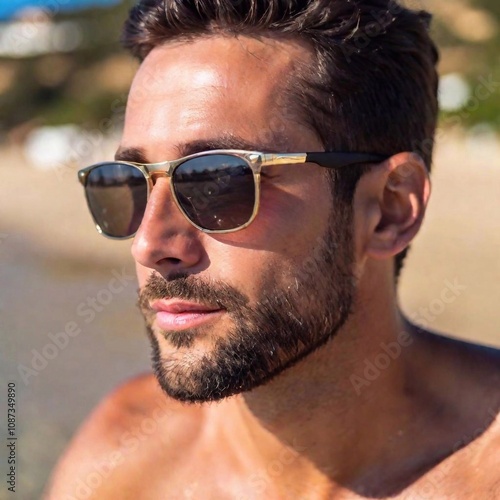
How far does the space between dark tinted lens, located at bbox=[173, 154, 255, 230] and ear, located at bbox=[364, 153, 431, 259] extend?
43cm

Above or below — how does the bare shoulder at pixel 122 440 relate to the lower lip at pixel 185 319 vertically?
below

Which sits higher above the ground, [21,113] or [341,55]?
[341,55]

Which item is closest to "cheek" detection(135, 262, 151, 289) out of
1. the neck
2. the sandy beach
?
the neck

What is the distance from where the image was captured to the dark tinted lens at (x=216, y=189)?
2164 millimetres

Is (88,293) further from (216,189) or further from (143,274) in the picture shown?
(216,189)

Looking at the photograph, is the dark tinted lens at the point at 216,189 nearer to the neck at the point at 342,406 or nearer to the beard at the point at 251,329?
the beard at the point at 251,329

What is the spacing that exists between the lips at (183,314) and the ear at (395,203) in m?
0.56

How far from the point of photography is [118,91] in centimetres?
2928

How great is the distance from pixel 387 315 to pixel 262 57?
2.92 ft

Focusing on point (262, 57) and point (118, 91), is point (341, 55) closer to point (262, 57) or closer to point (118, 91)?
point (262, 57)

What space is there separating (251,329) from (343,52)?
0.87m

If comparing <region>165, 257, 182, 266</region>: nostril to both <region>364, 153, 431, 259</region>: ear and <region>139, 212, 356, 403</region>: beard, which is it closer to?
<region>139, 212, 356, 403</region>: beard

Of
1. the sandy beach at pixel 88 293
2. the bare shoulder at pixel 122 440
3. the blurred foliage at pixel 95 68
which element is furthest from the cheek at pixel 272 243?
the blurred foliage at pixel 95 68

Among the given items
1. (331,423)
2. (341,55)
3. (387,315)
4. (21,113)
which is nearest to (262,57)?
(341,55)
